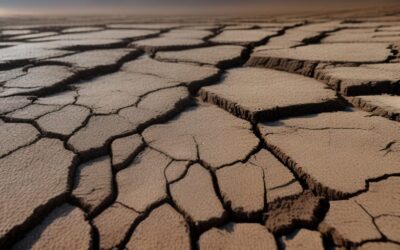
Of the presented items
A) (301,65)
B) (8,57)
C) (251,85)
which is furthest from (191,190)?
(8,57)

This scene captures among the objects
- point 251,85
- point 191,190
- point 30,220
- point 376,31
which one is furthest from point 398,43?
point 30,220

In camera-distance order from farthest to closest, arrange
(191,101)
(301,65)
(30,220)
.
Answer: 1. (301,65)
2. (191,101)
3. (30,220)

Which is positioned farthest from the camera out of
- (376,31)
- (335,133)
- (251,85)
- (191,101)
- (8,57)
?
(376,31)

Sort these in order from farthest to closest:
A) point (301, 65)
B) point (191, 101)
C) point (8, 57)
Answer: point (8, 57)
point (301, 65)
point (191, 101)

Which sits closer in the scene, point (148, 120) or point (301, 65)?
point (148, 120)

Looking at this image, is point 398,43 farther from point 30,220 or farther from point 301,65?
point 30,220

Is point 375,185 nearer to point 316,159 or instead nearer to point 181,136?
point 316,159
